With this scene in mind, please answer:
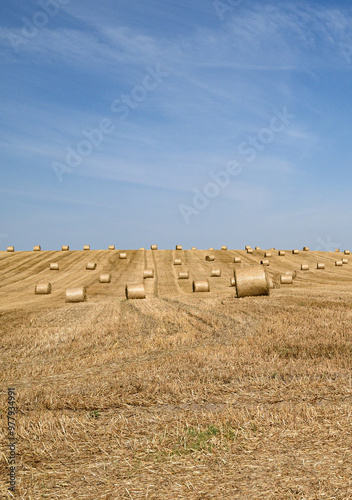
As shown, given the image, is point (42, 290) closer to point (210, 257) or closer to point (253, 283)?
point (253, 283)

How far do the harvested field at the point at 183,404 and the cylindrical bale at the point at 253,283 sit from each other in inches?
168

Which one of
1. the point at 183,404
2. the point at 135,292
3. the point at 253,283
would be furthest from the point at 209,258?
the point at 183,404

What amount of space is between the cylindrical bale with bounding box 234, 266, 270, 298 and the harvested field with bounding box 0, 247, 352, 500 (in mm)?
4266

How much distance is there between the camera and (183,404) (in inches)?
259

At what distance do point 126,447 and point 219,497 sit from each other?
1.54m

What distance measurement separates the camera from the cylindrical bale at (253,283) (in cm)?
1970

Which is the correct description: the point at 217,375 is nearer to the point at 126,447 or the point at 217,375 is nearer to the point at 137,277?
the point at 126,447

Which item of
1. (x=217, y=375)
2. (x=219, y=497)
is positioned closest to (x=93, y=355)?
(x=217, y=375)

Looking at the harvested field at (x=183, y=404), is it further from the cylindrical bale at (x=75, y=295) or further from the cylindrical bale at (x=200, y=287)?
the cylindrical bale at (x=200, y=287)

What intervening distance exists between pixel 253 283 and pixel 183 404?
13.7 meters

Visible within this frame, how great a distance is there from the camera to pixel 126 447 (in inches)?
201

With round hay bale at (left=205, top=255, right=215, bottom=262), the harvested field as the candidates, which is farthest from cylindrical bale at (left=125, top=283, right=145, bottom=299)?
round hay bale at (left=205, top=255, right=215, bottom=262)

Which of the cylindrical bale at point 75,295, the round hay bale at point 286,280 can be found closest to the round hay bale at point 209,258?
the round hay bale at point 286,280

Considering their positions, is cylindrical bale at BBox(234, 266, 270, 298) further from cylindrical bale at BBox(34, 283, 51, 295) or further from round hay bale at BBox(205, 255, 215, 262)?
round hay bale at BBox(205, 255, 215, 262)
